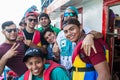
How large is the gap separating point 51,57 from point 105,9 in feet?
3.50

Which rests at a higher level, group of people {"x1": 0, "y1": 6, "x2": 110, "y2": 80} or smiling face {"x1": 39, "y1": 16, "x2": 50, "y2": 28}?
smiling face {"x1": 39, "y1": 16, "x2": 50, "y2": 28}

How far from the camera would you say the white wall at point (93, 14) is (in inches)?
125

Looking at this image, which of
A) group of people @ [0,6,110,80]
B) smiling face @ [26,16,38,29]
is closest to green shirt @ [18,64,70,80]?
group of people @ [0,6,110,80]

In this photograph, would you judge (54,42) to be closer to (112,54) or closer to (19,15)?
(112,54)

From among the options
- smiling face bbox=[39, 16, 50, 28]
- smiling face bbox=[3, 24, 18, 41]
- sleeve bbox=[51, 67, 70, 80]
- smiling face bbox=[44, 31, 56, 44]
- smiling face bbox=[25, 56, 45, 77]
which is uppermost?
smiling face bbox=[39, 16, 50, 28]

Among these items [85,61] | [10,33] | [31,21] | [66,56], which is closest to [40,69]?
[85,61]

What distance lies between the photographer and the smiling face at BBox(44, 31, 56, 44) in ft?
11.0

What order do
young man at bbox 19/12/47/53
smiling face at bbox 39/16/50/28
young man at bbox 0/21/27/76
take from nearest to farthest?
young man at bbox 0/21/27/76 < young man at bbox 19/12/47/53 < smiling face at bbox 39/16/50/28

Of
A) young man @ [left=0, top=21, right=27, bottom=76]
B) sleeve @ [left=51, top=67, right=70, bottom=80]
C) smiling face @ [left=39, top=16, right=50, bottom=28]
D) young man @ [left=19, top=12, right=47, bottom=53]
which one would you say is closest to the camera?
sleeve @ [left=51, top=67, right=70, bottom=80]

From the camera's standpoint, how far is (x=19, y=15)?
506 inches

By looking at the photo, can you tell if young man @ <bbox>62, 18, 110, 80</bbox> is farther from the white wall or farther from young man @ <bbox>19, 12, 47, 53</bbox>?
young man @ <bbox>19, 12, 47, 53</bbox>

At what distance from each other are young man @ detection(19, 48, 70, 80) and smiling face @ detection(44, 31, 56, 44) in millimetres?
1254

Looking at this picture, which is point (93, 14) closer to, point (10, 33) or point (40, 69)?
point (10, 33)

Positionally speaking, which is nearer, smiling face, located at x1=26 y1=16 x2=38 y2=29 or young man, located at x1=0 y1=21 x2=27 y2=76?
young man, located at x1=0 y1=21 x2=27 y2=76
